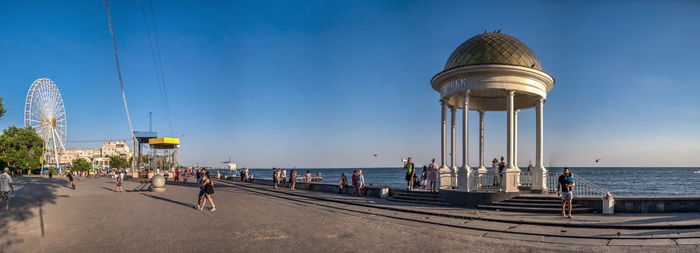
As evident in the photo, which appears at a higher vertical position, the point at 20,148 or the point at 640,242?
the point at 20,148

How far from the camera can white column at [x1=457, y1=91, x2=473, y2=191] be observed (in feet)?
55.4

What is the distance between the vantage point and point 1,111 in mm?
52938

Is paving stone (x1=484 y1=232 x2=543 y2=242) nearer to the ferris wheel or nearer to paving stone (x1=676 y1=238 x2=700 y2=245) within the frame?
paving stone (x1=676 y1=238 x2=700 y2=245)

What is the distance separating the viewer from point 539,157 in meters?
17.6

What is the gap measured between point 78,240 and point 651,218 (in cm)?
1570

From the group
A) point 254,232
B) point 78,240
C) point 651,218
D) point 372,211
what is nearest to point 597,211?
point 651,218

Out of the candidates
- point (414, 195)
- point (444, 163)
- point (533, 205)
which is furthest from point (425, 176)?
point (533, 205)

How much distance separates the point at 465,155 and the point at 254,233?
35.3ft

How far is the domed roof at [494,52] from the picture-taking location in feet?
55.7

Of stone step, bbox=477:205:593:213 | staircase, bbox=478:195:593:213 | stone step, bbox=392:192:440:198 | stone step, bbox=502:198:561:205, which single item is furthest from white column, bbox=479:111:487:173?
stone step, bbox=477:205:593:213

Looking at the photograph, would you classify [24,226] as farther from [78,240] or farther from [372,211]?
[372,211]

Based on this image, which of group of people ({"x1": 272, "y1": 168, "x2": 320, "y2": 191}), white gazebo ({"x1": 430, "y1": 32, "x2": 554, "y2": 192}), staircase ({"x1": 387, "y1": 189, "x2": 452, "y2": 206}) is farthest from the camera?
group of people ({"x1": 272, "y1": 168, "x2": 320, "y2": 191})

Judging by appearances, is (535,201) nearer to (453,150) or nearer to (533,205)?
(533,205)

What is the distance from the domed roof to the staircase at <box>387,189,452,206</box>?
5.92 meters
